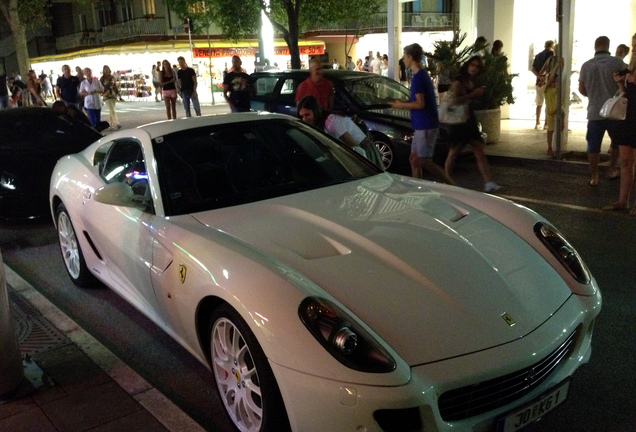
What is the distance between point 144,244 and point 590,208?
17.2ft

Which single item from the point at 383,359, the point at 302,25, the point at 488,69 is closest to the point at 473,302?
the point at 383,359

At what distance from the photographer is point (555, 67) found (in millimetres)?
9750

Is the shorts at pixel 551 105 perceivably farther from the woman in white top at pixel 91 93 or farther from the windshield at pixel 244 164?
the woman in white top at pixel 91 93

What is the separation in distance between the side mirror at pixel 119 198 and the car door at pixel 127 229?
33mm

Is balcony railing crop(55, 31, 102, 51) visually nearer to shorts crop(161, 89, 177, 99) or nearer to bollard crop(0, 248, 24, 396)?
shorts crop(161, 89, 177, 99)

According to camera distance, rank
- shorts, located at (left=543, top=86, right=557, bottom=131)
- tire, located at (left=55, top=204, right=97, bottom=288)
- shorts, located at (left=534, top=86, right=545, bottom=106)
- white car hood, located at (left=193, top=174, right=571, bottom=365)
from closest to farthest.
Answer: white car hood, located at (left=193, top=174, right=571, bottom=365) < tire, located at (left=55, top=204, right=97, bottom=288) < shorts, located at (left=543, top=86, right=557, bottom=131) < shorts, located at (left=534, top=86, right=545, bottom=106)

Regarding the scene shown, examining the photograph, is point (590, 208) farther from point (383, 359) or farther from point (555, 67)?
point (383, 359)

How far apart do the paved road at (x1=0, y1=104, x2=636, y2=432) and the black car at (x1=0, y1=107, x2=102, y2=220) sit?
0.41 m

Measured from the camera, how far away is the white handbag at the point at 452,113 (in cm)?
768

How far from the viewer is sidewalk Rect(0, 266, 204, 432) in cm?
322

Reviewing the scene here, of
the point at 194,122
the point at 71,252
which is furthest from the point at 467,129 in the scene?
the point at 71,252

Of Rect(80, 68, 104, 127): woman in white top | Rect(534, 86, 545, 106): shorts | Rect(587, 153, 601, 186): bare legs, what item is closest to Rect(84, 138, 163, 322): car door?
Rect(587, 153, 601, 186): bare legs

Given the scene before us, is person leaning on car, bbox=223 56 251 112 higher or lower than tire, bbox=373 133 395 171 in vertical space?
higher

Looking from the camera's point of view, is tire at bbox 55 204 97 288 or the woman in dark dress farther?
the woman in dark dress
